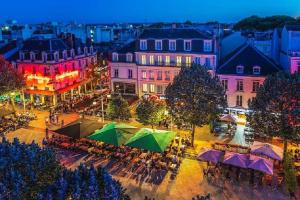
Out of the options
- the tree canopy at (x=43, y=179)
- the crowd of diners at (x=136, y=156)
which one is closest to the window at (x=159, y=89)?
the crowd of diners at (x=136, y=156)

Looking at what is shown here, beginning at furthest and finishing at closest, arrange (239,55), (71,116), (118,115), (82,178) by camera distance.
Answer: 1. (71,116)
2. (239,55)
3. (118,115)
4. (82,178)

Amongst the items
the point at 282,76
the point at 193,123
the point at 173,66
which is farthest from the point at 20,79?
the point at 282,76

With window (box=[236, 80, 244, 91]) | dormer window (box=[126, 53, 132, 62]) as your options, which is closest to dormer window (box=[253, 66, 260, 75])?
window (box=[236, 80, 244, 91])

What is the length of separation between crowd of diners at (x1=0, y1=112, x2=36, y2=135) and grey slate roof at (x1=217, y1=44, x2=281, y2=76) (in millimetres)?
27532

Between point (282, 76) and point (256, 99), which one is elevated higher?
point (282, 76)

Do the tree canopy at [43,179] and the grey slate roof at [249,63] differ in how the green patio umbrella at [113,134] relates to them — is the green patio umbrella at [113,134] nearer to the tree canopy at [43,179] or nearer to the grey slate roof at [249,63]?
the tree canopy at [43,179]

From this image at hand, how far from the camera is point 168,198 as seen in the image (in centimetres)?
2570

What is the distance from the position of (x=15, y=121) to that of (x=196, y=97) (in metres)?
25.6

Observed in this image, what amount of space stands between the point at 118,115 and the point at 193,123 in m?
11.0

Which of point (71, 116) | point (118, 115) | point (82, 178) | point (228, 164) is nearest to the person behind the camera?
point (82, 178)

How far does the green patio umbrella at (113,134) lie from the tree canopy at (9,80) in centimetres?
1979

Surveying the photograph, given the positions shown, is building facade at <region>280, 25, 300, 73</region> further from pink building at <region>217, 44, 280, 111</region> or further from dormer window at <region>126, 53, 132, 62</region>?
dormer window at <region>126, 53, 132, 62</region>

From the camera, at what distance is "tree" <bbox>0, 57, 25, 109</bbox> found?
46500 millimetres

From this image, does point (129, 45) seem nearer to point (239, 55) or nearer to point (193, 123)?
point (239, 55)
